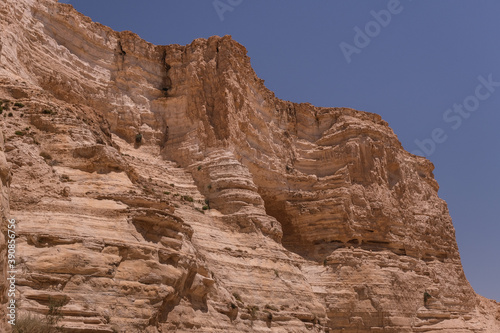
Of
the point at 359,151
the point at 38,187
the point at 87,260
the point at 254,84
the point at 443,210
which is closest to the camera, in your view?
the point at 87,260

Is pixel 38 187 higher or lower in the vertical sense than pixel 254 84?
lower

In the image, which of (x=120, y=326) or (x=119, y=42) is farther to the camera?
(x=119, y=42)

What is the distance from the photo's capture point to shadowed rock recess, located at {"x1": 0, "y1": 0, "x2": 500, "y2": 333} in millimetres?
13508

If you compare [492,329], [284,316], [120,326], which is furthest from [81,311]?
[492,329]

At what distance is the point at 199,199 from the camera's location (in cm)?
2558

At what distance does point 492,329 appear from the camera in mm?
35250

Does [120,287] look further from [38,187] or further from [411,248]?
[411,248]

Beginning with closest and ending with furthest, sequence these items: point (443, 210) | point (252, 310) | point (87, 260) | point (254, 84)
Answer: point (87, 260)
point (252, 310)
point (254, 84)
point (443, 210)

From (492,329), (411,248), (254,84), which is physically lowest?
(492,329)

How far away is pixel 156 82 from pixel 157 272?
18311 mm

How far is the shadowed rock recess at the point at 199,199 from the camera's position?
44.3 feet

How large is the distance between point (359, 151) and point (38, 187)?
26.0 m

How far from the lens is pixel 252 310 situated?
19953mm

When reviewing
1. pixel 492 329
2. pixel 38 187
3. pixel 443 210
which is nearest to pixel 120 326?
pixel 38 187
